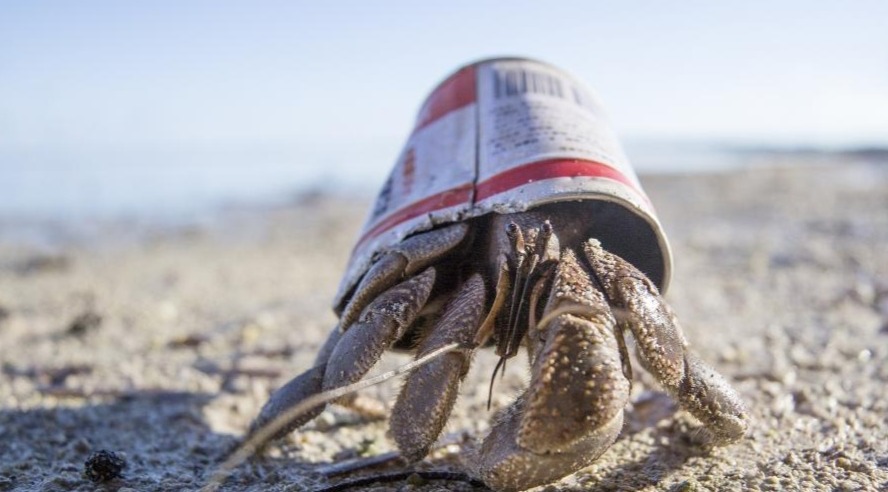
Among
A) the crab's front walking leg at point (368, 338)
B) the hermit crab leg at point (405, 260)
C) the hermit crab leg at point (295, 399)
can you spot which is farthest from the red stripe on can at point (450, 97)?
the hermit crab leg at point (295, 399)

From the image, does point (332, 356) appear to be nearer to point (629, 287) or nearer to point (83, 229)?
point (629, 287)

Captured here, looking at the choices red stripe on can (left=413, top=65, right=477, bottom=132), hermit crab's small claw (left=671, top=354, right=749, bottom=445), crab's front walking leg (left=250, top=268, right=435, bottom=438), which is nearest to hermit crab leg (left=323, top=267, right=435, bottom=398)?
crab's front walking leg (left=250, top=268, right=435, bottom=438)

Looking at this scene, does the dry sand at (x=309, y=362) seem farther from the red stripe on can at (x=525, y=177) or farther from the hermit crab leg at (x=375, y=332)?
the red stripe on can at (x=525, y=177)

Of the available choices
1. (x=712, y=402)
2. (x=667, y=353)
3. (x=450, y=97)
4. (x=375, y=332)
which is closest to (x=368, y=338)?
(x=375, y=332)

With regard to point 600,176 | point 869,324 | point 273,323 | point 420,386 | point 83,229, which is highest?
point 83,229

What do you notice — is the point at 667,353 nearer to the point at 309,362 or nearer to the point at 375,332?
the point at 375,332

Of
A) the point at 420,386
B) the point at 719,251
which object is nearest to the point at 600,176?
the point at 420,386

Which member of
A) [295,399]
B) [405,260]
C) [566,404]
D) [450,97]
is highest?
[450,97]
